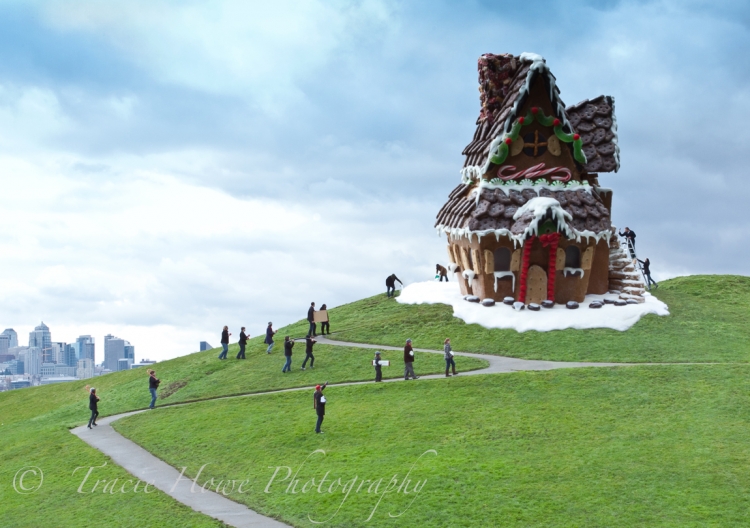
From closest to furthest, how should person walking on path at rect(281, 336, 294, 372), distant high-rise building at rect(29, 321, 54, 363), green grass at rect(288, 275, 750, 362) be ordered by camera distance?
1. person walking on path at rect(281, 336, 294, 372)
2. green grass at rect(288, 275, 750, 362)
3. distant high-rise building at rect(29, 321, 54, 363)

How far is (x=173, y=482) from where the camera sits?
99.3 feet

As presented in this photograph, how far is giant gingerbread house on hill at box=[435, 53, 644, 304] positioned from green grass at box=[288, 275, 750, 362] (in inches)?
146

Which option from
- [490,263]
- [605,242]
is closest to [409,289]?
[490,263]

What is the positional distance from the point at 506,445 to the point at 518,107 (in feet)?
92.3

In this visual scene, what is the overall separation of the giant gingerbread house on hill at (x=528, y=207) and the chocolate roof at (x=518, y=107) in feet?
0.23

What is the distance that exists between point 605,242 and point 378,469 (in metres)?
31.0

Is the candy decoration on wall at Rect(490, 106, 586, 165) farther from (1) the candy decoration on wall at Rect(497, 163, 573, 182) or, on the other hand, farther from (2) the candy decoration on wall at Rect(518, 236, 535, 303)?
(2) the candy decoration on wall at Rect(518, 236, 535, 303)

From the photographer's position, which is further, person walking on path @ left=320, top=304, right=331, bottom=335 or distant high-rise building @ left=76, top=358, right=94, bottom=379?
distant high-rise building @ left=76, top=358, right=94, bottom=379

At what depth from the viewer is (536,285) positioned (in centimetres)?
5144

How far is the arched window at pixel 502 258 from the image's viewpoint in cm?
5206

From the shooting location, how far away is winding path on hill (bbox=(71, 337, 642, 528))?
2647 cm

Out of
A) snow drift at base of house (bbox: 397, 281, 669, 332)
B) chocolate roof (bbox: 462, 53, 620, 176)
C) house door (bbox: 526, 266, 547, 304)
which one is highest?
chocolate roof (bbox: 462, 53, 620, 176)

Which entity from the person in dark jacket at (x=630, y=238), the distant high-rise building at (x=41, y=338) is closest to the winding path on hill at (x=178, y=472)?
the person in dark jacket at (x=630, y=238)

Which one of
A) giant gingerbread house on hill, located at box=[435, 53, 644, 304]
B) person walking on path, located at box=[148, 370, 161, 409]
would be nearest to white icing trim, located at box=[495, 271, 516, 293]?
giant gingerbread house on hill, located at box=[435, 53, 644, 304]
